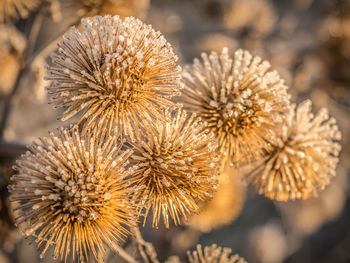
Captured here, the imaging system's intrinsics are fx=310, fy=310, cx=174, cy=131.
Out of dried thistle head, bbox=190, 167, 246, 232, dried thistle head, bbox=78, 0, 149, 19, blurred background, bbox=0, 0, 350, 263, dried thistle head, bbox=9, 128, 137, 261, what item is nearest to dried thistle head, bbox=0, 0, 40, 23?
blurred background, bbox=0, 0, 350, 263

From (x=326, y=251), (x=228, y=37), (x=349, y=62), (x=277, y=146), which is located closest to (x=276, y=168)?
(x=277, y=146)

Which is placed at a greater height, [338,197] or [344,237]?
[338,197]

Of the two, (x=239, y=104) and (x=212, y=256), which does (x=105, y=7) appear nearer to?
(x=239, y=104)

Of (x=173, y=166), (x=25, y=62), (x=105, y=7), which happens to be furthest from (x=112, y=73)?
(x=25, y=62)

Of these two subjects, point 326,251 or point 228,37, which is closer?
point 228,37

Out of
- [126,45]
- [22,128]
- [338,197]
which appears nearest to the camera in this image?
[126,45]

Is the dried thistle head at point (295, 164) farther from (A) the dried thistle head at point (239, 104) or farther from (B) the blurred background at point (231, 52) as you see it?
(B) the blurred background at point (231, 52)

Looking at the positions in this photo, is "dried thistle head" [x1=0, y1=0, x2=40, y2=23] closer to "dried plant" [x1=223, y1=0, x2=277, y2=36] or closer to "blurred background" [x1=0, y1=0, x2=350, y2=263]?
"blurred background" [x1=0, y1=0, x2=350, y2=263]

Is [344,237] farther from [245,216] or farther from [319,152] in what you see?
[319,152]

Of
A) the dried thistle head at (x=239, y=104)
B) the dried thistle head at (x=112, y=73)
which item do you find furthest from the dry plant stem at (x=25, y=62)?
the dried thistle head at (x=239, y=104)
